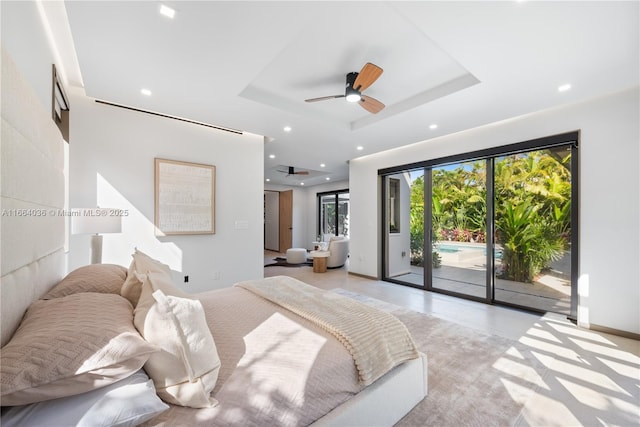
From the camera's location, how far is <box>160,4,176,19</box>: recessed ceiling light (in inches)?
65.1

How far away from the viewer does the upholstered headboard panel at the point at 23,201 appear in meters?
0.99

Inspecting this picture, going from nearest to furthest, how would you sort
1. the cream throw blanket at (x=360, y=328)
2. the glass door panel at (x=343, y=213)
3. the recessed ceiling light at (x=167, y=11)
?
the cream throw blanket at (x=360, y=328), the recessed ceiling light at (x=167, y=11), the glass door panel at (x=343, y=213)

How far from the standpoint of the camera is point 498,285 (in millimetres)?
3840

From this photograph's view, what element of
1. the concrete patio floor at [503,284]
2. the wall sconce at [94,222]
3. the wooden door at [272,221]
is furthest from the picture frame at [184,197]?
the wooden door at [272,221]

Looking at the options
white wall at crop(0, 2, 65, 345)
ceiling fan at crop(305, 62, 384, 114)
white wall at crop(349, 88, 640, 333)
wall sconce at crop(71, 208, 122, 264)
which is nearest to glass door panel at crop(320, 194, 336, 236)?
white wall at crop(349, 88, 640, 333)

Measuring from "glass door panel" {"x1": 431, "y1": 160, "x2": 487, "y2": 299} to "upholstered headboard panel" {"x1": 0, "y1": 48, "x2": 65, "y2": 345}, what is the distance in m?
4.69

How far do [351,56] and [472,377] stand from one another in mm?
2870

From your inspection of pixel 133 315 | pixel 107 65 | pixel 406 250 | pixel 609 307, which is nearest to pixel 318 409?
pixel 133 315

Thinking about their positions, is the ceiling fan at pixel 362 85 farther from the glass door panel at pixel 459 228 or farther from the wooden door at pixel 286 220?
the wooden door at pixel 286 220

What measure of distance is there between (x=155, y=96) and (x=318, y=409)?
3.25 metres

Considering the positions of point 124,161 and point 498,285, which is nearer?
point 124,161

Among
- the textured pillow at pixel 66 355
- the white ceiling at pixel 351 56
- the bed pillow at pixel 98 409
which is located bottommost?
the bed pillow at pixel 98 409

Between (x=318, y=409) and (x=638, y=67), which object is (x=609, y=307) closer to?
(x=638, y=67)

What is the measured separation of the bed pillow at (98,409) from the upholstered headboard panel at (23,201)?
40 cm
